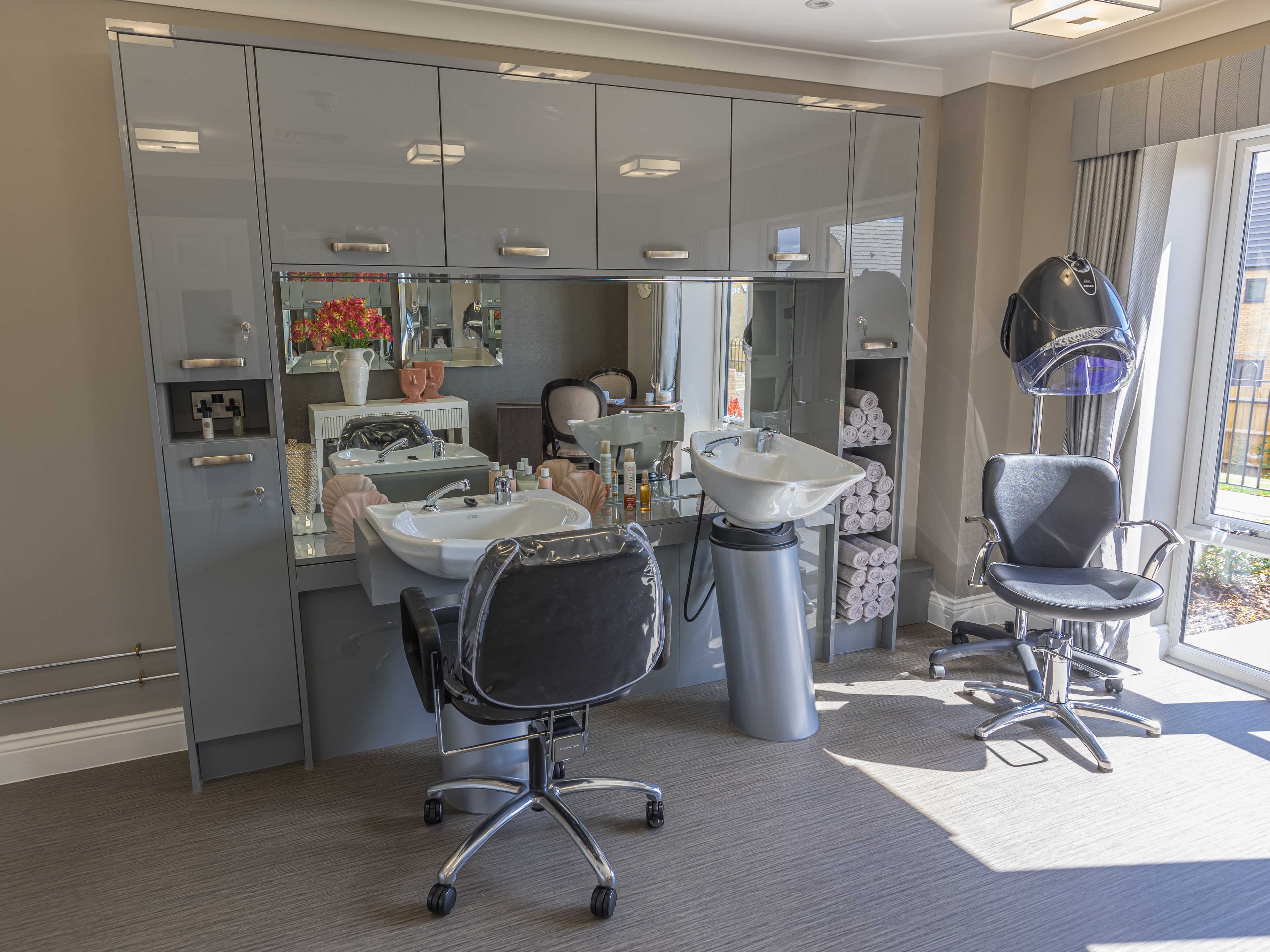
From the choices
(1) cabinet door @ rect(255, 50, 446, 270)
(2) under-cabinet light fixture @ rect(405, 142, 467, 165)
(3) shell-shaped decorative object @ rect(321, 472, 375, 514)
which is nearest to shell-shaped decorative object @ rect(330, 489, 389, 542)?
(3) shell-shaped decorative object @ rect(321, 472, 375, 514)

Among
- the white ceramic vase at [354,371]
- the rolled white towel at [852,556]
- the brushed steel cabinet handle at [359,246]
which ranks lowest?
the rolled white towel at [852,556]

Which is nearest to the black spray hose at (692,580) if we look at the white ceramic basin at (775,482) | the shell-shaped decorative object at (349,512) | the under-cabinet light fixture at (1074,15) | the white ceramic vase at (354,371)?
the white ceramic basin at (775,482)

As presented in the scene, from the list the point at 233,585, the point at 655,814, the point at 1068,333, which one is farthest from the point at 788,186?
the point at 233,585

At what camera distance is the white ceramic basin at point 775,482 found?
108 inches

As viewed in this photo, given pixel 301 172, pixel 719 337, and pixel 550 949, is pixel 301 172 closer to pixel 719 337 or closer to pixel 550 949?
pixel 719 337

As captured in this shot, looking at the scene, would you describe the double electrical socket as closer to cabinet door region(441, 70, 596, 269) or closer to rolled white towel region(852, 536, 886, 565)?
cabinet door region(441, 70, 596, 269)

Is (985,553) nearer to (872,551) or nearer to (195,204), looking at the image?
(872,551)

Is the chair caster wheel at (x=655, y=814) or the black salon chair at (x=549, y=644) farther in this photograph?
the chair caster wheel at (x=655, y=814)

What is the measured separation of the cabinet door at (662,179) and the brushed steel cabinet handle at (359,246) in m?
0.74

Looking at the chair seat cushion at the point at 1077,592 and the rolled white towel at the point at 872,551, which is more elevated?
the chair seat cushion at the point at 1077,592

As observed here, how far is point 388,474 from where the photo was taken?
9.98 feet

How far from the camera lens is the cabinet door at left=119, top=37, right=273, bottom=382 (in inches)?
91.1

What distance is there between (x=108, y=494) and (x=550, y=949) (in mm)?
1982

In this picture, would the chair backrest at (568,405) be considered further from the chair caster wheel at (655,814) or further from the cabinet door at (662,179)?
the chair caster wheel at (655,814)
